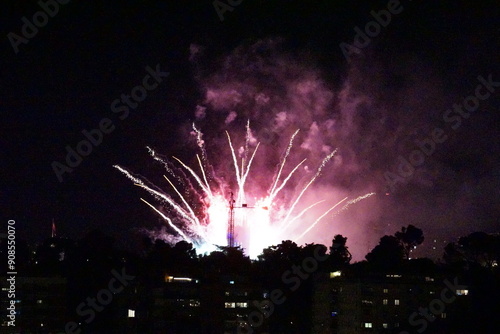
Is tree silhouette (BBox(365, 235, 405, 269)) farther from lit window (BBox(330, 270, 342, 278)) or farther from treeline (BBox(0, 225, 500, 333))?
lit window (BBox(330, 270, 342, 278))

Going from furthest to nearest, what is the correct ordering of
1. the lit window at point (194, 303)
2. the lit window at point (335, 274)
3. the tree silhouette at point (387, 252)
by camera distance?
1. the tree silhouette at point (387, 252)
2. the lit window at point (335, 274)
3. the lit window at point (194, 303)

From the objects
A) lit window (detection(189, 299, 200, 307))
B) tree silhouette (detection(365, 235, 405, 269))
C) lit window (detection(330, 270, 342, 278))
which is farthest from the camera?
tree silhouette (detection(365, 235, 405, 269))

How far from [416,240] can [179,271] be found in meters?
24.5

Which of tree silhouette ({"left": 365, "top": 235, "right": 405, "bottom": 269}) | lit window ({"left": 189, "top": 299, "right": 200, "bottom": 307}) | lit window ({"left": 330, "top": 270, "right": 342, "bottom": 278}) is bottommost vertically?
lit window ({"left": 189, "top": 299, "right": 200, "bottom": 307})

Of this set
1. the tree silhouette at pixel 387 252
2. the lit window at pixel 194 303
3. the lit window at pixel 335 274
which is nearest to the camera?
the lit window at pixel 194 303

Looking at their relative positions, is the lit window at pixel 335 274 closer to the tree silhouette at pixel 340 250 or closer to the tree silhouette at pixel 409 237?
the tree silhouette at pixel 340 250

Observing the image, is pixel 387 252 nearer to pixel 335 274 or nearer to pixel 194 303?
pixel 335 274

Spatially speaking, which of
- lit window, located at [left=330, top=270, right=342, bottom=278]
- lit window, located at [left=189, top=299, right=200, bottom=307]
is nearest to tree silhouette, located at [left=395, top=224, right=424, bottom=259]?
lit window, located at [left=330, top=270, right=342, bottom=278]

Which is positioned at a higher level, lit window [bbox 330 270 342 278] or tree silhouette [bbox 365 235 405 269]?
tree silhouette [bbox 365 235 405 269]

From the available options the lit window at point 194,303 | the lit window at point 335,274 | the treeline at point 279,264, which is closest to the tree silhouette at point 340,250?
the treeline at point 279,264

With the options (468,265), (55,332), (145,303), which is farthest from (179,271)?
(468,265)

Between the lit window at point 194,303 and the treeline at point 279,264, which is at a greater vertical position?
the treeline at point 279,264

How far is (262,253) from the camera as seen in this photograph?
190 ft

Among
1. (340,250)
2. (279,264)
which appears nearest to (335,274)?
(279,264)
